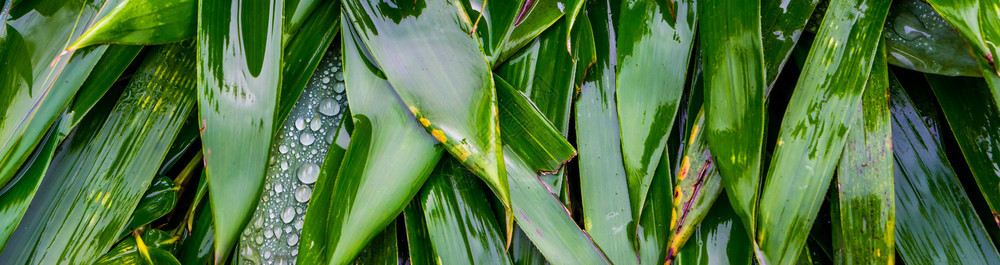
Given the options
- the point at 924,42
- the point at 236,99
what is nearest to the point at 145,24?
the point at 236,99

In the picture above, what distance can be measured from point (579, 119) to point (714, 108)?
0.37ft

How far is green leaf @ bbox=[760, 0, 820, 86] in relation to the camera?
19.1 inches

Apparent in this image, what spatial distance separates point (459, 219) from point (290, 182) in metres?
0.16

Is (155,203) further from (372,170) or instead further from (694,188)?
(694,188)

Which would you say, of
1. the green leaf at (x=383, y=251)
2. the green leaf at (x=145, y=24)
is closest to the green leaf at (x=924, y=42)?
the green leaf at (x=383, y=251)

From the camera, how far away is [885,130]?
473 mm

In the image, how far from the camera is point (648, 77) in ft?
1.57

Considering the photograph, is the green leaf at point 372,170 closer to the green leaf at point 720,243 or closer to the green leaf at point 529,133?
the green leaf at point 529,133

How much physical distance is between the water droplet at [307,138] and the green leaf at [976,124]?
1.88ft

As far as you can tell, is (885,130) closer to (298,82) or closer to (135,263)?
(298,82)

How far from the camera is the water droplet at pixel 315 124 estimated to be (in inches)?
20.0

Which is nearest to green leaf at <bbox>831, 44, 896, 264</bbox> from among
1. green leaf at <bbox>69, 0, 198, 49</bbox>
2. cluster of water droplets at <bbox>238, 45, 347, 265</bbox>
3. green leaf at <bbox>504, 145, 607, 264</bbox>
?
green leaf at <bbox>504, 145, 607, 264</bbox>

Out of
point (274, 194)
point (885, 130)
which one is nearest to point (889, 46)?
point (885, 130)

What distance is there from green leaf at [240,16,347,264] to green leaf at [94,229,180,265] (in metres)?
0.08
